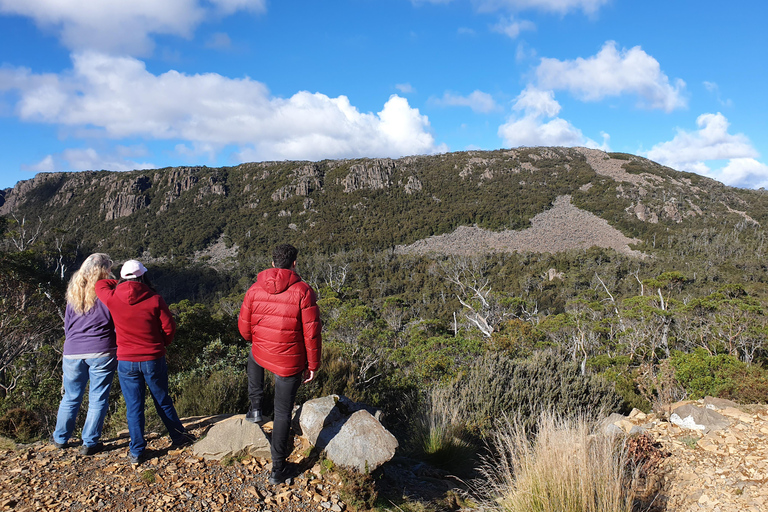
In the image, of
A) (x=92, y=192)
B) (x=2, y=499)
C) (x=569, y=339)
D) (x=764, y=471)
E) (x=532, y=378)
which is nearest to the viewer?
(x=2, y=499)

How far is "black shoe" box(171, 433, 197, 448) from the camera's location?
3069 millimetres

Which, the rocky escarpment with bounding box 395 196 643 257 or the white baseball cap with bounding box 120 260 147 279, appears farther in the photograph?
the rocky escarpment with bounding box 395 196 643 257

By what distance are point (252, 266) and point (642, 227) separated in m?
58.0

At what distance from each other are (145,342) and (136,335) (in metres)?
0.08

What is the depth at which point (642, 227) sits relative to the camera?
57.8 m

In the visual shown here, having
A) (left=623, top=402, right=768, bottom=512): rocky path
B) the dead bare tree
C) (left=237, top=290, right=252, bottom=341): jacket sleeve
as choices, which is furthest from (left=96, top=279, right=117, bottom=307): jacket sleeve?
the dead bare tree

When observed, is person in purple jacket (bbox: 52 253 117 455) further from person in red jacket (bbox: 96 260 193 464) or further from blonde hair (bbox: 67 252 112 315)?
person in red jacket (bbox: 96 260 193 464)

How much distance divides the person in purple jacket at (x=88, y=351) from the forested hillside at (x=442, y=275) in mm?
946

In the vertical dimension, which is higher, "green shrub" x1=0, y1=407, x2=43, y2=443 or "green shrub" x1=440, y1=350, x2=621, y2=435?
"green shrub" x1=0, y1=407, x2=43, y2=443

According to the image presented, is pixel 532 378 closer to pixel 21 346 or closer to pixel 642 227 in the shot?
pixel 21 346

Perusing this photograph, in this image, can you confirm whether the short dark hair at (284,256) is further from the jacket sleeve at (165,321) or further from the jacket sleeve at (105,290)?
the jacket sleeve at (105,290)

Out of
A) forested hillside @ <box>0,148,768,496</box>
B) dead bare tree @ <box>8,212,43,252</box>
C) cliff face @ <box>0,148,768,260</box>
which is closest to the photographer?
forested hillside @ <box>0,148,768,496</box>

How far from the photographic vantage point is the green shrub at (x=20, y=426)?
325 centimetres

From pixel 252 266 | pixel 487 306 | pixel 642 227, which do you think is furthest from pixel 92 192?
pixel 642 227
